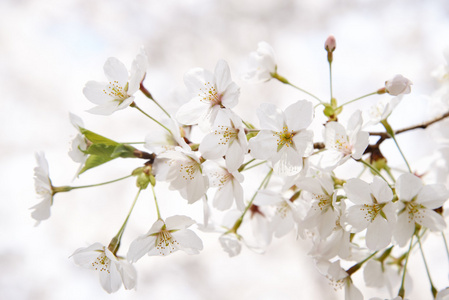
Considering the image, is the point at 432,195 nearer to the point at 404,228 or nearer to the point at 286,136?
the point at 404,228

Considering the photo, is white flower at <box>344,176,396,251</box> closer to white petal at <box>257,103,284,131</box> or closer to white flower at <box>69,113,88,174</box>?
white petal at <box>257,103,284,131</box>

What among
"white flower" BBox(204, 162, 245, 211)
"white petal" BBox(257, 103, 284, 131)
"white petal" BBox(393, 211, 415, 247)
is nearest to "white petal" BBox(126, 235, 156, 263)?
"white flower" BBox(204, 162, 245, 211)

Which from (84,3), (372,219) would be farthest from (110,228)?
(372,219)

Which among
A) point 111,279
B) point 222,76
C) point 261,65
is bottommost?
point 111,279

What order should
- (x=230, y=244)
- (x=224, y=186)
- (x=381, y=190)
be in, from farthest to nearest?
1. (x=230, y=244)
2. (x=224, y=186)
3. (x=381, y=190)

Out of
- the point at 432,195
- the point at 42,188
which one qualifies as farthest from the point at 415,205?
the point at 42,188

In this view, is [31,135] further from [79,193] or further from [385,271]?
[385,271]
